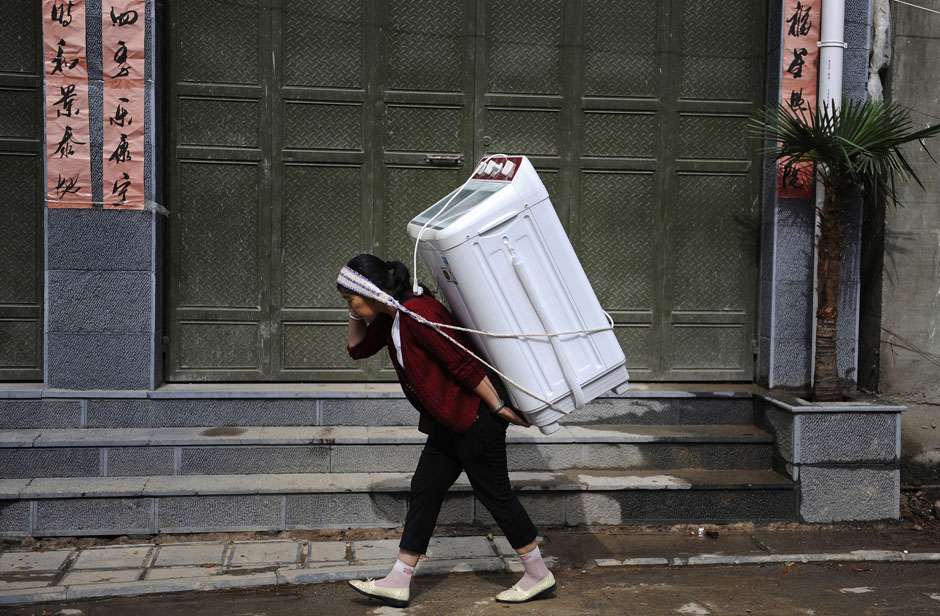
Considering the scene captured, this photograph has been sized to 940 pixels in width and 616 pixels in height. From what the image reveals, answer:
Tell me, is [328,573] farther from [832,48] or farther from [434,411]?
[832,48]

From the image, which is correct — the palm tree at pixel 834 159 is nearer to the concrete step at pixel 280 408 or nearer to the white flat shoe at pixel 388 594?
the concrete step at pixel 280 408

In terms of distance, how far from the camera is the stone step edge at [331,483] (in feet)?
19.2

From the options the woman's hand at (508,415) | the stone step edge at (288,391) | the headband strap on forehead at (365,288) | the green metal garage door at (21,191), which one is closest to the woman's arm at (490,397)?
the woman's hand at (508,415)

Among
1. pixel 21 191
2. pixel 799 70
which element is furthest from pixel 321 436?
pixel 799 70

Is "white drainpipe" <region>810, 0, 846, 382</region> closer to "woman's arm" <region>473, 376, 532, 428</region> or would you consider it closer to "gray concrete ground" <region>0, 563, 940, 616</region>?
"gray concrete ground" <region>0, 563, 940, 616</region>

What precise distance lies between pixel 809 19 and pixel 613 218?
187cm

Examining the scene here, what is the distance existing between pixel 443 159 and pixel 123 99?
2.13 m

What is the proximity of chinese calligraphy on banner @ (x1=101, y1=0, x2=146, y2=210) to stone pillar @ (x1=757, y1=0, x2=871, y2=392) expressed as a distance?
4.25 metres

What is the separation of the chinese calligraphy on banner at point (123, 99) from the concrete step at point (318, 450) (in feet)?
5.05

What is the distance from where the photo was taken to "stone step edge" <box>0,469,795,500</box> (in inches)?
231

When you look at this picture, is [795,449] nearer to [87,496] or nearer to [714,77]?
[714,77]

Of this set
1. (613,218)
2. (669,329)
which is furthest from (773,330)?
(613,218)

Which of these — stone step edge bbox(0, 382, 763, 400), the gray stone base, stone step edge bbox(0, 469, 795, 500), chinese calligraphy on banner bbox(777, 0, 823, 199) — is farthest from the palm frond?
stone step edge bbox(0, 469, 795, 500)

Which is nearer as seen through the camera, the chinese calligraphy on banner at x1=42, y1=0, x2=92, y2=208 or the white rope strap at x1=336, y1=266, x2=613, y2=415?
the white rope strap at x1=336, y1=266, x2=613, y2=415
